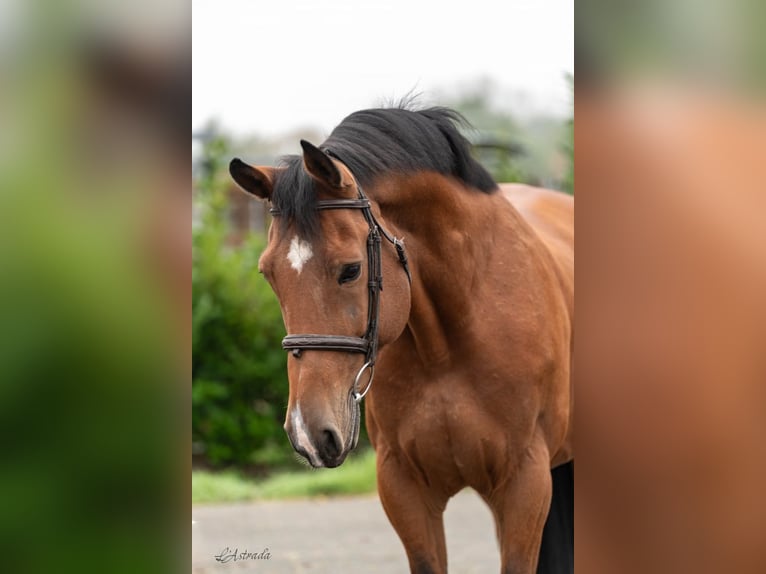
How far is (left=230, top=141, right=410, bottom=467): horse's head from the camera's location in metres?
2.01

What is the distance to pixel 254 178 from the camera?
2.21 m

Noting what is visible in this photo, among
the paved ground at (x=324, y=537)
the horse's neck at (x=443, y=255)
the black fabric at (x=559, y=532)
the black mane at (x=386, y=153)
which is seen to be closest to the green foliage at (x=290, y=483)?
the paved ground at (x=324, y=537)

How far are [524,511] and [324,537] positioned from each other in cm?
329

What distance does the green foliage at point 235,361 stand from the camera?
21.4 feet

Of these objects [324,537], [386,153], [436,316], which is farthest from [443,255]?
[324,537]

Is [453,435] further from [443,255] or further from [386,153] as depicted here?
[386,153]

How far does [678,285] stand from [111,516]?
0.53m

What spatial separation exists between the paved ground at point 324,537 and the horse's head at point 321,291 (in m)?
2.71

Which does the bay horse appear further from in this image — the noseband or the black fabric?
the black fabric

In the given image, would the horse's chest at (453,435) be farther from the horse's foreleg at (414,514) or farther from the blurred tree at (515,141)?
the blurred tree at (515,141)

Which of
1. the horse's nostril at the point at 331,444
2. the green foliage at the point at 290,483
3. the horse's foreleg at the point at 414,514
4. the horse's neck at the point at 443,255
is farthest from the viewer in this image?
the green foliage at the point at 290,483

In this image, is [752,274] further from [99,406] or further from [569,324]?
[569,324]

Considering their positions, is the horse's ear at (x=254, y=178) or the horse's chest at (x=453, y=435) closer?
the horse's ear at (x=254, y=178)

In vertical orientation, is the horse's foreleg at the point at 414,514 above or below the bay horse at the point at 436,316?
below
